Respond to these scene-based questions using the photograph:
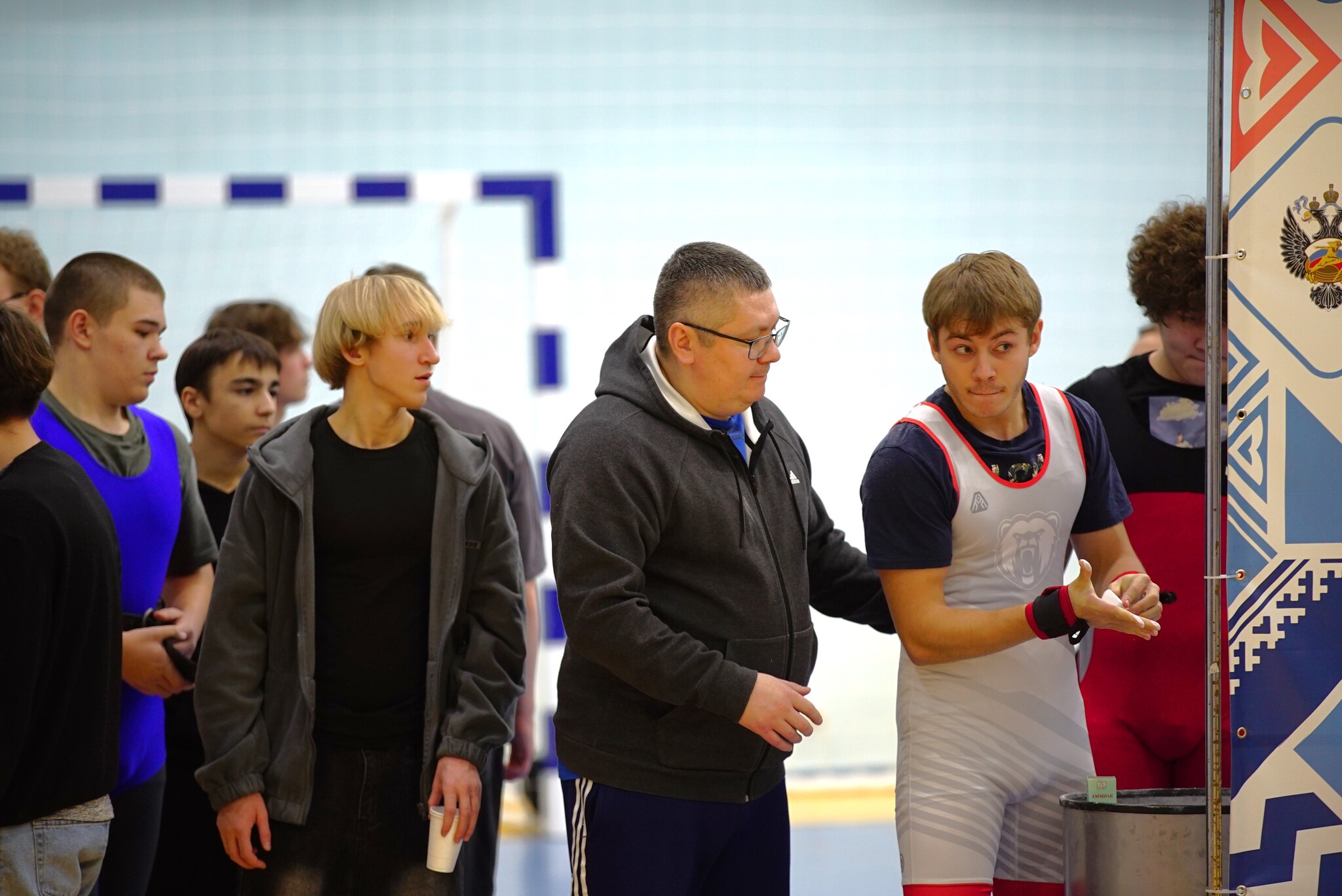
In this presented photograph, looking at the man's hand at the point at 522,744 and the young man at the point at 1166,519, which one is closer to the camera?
the young man at the point at 1166,519

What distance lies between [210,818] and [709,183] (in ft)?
14.6

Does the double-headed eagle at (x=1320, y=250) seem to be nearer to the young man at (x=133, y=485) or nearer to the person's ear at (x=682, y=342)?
the person's ear at (x=682, y=342)

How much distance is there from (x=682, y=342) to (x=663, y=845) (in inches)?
32.3

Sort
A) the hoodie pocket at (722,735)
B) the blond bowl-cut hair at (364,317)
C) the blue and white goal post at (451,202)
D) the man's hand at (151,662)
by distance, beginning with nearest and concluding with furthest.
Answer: the hoodie pocket at (722,735) < the blond bowl-cut hair at (364,317) < the man's hand at (151,662) < the blue and white goal post at (451,202)

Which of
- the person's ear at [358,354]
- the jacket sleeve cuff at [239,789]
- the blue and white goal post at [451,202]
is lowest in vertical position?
the jacket sleeve cuff at [239,789]

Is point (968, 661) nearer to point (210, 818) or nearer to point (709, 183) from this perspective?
point (210, 818)

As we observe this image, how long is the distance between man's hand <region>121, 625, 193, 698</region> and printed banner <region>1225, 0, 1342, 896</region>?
1.89 meters

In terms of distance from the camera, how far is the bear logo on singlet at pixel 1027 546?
2.07m

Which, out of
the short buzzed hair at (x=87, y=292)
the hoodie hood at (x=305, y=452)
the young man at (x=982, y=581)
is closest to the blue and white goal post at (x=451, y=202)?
the short buzzed hair at (x=87, y=292)

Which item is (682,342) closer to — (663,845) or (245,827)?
(663,845)

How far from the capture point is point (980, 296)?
204cm

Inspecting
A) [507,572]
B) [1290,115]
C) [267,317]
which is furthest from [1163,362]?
[267,317]

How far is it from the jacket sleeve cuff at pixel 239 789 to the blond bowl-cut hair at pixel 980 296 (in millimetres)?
1392

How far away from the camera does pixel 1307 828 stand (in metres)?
1.83
